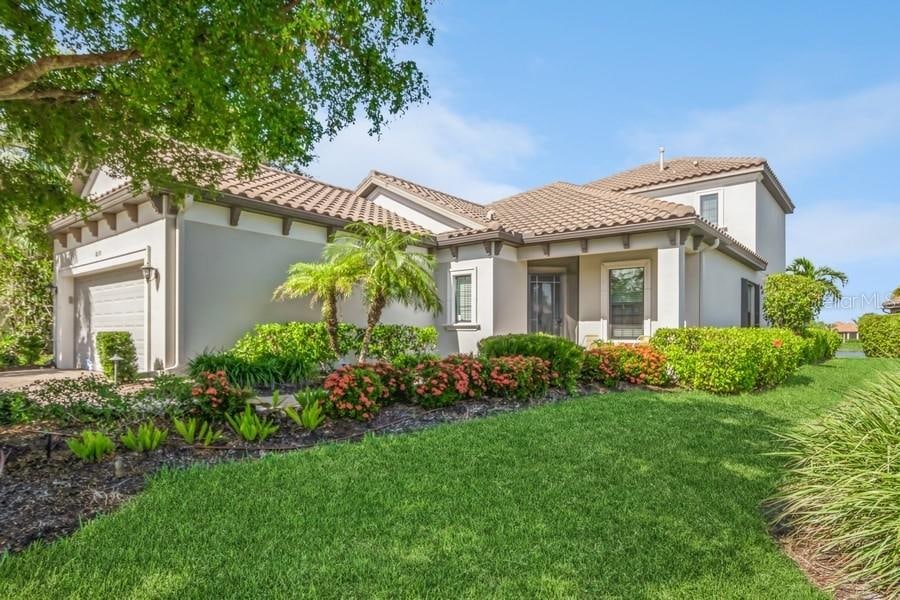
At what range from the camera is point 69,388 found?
6566 millimetres

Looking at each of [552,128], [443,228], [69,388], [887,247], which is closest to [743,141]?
[887,247]

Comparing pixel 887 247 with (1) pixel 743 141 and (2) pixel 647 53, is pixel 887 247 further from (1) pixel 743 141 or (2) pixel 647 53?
(2) pixel 647 53

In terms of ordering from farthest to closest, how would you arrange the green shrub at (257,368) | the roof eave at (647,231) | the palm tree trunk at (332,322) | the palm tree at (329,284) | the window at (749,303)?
1. the window at (749,303)
2. the roof eave at (647,231)
3. the palm tree trunk at (332,322)
4. the palm tree at (329,284)
5. the green shrub at (257,368)

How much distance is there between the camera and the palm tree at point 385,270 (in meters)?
9.75

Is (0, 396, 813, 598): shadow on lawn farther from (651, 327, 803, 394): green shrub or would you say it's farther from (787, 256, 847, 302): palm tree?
(787, 256, 847, 302): palm tree

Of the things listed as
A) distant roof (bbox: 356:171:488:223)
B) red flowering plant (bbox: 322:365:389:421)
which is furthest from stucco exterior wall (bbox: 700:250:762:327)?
Answer: red flowering plant (bbox: 322:365:389:421)

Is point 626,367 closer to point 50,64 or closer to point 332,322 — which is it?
point 332,322

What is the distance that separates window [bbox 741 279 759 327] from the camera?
1664 centimetres

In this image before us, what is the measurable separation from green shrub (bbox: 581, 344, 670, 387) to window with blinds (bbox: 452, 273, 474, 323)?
4.12 m

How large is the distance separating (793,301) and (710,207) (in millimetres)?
4767

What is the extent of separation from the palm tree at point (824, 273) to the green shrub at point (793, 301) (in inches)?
201

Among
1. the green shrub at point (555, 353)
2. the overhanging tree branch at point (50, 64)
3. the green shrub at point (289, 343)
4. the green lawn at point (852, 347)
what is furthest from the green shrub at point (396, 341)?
the green lawn at point (852, 347)

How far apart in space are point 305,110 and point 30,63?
3.17 meters

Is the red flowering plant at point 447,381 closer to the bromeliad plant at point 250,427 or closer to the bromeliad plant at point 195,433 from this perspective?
the bromeliad plant at point 250,427
